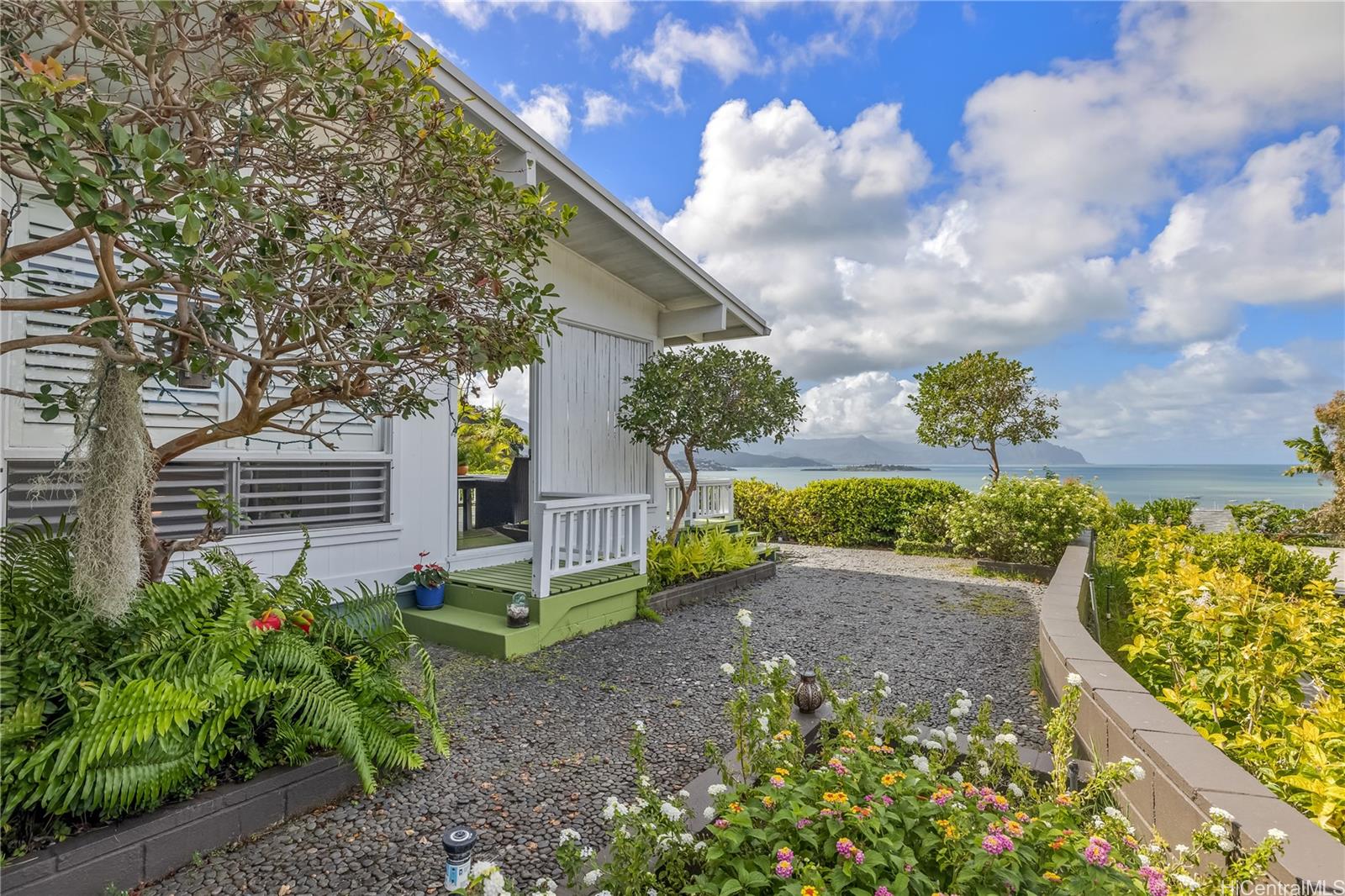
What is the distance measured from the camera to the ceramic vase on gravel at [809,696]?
304cm

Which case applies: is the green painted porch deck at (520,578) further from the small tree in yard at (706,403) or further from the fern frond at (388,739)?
the fern frond at (388,739)

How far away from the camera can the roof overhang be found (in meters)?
4.79

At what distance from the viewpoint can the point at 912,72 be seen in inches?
248

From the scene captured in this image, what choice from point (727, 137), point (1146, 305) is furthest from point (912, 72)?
point (1146, 305)

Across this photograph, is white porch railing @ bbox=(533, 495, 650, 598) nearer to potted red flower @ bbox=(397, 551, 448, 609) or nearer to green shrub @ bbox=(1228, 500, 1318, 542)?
potted red flower @ bbox=(397, 551, 448, 609)

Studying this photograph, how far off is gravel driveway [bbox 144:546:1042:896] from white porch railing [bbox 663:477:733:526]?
1.98 meters

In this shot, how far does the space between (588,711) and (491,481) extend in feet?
13.5

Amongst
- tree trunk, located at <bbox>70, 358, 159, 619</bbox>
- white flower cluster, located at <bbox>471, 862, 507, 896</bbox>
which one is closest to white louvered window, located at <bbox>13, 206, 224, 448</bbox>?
tree trunk, located at <bbox>70, 358, 159, 619</bbox>

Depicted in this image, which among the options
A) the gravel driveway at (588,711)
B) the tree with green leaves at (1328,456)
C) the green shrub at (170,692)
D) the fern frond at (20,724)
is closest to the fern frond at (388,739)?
the green shrub at (170,692)

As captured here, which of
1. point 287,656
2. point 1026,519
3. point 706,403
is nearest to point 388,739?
point 287,656

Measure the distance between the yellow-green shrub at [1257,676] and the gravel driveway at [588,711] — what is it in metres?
0.83

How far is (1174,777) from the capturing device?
192cm

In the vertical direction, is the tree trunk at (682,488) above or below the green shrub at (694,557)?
above

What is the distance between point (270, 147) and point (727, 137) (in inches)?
255
